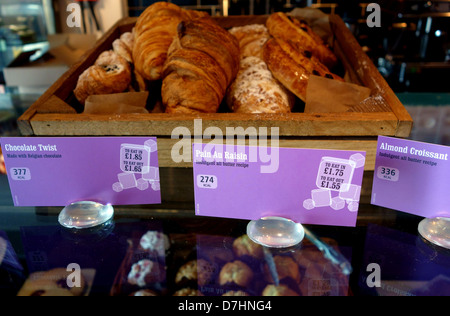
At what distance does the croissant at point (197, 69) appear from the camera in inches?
32.8

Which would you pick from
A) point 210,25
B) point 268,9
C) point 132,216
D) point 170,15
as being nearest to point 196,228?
point 132,216

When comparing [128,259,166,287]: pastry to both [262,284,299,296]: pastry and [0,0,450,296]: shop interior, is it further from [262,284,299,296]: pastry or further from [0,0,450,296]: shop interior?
[262,284,299,296]: pastry

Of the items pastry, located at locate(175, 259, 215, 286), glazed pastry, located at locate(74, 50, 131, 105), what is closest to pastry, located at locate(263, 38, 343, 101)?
glazed pastry, located at locate(74, 50, 131, 105)

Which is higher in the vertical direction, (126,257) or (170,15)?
(170,15)

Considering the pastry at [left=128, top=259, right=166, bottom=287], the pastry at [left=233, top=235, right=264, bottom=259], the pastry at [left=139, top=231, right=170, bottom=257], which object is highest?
the pastry at [left=233, top=235, right=264, bottom=259]

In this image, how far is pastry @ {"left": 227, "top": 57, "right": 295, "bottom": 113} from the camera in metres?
0.88

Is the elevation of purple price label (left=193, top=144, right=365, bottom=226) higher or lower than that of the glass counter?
higher

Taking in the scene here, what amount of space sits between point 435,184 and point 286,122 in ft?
0.96

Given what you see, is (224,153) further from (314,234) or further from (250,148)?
(314,234)

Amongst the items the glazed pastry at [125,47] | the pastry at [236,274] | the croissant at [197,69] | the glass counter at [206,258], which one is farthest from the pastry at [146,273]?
the glazed pastry at [125,47]

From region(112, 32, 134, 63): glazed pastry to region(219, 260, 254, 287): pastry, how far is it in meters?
0.72

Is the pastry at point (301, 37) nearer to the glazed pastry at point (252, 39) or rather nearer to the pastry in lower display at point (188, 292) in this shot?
the glazed pastry at point (252, 39)

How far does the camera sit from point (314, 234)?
69 cm

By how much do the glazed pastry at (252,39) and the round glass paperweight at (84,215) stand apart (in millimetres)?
648
